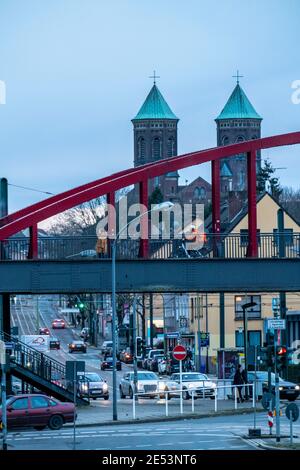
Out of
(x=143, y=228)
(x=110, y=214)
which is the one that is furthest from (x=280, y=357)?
(x=110, y=214)

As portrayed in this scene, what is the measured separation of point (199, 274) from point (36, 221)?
564cm

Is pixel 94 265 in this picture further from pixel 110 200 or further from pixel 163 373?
pixel 163 373

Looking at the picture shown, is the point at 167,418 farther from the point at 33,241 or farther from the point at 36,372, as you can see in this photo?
the point at 33,241

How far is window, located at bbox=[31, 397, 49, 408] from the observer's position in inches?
1813

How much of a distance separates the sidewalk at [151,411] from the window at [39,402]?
2.07m

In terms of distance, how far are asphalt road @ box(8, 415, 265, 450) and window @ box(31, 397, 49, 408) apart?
102 centimetres

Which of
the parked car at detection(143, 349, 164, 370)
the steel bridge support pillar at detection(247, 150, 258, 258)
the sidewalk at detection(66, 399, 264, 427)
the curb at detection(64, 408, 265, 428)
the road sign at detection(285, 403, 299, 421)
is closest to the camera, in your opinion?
the road sign at detection(285, 403, 299, 421)

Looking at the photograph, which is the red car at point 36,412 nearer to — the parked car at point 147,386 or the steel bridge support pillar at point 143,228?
the steel bridge support pillar at point 143,228

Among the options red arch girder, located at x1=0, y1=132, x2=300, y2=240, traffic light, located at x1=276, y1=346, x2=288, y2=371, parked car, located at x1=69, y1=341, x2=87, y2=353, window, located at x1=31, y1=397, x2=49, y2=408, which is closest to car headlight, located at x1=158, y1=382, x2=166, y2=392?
red arch girder, located at x1=0, y1=132, x2=300, y2=240

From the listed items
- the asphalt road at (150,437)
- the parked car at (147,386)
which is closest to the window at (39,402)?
the asphalt road at (150,437)

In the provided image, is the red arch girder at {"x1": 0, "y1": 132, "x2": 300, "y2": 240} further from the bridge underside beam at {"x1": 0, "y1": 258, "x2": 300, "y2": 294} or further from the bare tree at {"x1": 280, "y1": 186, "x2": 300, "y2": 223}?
the bare tree at {"x1": 280, "y1": 186, "x2": 300, "y2": 223}

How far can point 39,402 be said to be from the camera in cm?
4619

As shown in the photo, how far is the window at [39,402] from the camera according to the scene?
151 feet
